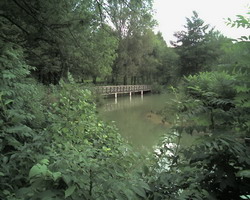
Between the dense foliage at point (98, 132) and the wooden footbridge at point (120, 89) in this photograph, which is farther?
the wooden footbridge at point (120, 89)

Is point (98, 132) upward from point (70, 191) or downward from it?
downward

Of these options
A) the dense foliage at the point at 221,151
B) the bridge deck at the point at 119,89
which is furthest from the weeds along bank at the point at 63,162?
the bridge deck at the point at 119,89

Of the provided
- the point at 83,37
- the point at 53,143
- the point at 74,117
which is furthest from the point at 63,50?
the point at 53,143

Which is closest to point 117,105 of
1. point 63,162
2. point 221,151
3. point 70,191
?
point 221,151

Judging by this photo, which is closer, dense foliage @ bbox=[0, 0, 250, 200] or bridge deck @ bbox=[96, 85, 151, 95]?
dense foliage @ bbox=[0, 0, 250, 200]

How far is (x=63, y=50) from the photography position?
224 inches

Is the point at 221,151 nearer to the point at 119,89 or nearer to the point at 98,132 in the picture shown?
the point at 98,132

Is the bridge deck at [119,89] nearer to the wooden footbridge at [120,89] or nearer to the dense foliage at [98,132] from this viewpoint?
the wooden footbridge at [120,89]

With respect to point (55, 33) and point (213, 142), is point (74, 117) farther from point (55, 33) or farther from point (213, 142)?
point (55, 33)

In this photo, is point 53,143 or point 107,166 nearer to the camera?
point 107,166

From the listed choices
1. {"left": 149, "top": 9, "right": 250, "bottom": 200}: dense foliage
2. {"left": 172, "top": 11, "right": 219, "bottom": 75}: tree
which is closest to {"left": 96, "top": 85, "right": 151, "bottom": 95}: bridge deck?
{"left": 172, "top": 11, "right": 219, "bottom": 75}: tree

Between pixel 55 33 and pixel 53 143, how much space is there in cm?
362

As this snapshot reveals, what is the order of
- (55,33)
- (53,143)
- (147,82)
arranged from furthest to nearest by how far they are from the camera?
(147,82) → (55,33) → (53,143)

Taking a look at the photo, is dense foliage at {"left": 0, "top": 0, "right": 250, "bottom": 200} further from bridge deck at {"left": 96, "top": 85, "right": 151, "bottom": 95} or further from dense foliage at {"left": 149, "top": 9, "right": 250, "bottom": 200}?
bridge deck at {"left": 96, "top": 85, "right": 151, "bottom": 95}
